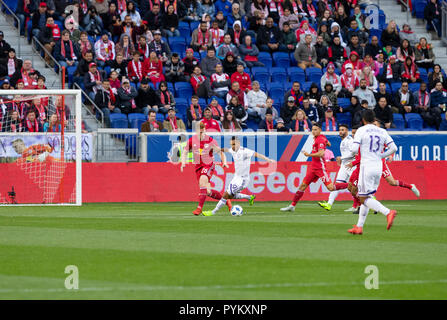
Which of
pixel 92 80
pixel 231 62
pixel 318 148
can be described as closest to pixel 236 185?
pixel 318 148

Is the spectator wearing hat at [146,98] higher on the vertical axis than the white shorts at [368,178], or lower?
higher

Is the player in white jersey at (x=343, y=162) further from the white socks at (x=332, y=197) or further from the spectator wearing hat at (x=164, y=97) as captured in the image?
the spectator wearing hat at (x=164, y=97)

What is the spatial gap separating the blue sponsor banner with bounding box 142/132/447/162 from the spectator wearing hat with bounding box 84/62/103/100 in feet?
7.48

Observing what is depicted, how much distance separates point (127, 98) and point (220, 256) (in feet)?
55.6

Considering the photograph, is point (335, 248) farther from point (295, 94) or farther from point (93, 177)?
point (295, 94)

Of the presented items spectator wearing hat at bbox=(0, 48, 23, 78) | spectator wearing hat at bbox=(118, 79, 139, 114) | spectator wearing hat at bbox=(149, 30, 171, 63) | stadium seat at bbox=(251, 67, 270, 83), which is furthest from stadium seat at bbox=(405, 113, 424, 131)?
spectator wearing hat at bbox=(0, 48, 23, 78)

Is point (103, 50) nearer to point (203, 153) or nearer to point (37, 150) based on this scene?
point (37, 150)

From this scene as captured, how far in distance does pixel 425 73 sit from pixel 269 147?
31.0 ft

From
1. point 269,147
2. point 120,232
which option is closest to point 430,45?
point 269,147

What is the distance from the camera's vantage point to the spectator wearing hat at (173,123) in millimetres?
27547

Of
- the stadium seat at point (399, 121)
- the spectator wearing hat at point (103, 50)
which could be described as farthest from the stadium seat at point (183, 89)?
the stadium seat at point (399, 121)

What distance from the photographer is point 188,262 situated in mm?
11164

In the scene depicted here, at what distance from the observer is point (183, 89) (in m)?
30.1

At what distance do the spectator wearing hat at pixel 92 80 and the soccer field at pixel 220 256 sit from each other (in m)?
8.76
